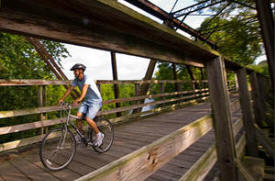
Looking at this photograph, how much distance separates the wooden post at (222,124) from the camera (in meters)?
2.12

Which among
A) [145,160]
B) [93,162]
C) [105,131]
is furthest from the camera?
[105,131]

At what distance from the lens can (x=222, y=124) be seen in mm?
2152

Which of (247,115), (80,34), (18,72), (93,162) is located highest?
(18,72)

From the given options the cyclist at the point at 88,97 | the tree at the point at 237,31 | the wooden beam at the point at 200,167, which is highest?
the tree at the point at 237,31

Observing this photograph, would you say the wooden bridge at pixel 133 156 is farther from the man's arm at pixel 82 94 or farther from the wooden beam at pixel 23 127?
the man's arm at pixel 82 94

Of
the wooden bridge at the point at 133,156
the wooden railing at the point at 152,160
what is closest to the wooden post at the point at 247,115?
the wooden bridge at the point at 133,156

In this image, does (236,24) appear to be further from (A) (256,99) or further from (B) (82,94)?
(B) (82,94)

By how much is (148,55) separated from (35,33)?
929 mm

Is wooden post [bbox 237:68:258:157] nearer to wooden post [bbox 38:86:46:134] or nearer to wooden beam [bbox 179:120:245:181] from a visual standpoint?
wooden beam [bbox 179:120:245:181]

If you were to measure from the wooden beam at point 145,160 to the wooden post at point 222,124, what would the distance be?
69cm

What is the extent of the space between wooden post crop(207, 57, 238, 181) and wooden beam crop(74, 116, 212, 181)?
2.27 feet

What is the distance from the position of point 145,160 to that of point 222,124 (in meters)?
1.54

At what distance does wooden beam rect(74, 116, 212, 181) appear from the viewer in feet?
2.89

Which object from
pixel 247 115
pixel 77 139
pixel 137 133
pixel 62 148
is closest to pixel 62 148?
pixel 62 148
